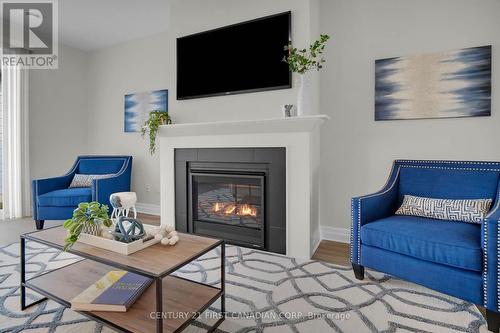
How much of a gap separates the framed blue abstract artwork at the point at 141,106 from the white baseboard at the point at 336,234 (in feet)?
9.32

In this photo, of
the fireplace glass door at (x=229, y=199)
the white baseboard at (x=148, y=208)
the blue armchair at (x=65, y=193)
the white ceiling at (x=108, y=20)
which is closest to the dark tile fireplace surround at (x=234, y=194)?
the fireplace glass door at (x=229, y=199)

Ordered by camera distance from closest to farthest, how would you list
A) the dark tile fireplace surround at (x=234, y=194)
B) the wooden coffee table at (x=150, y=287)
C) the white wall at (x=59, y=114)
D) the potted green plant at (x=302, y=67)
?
the wooden coffee table at (x=150, y=287) → the potted green plant at (x=302, y=67) → the dark tile fireplace surround at (x=234, y=194) → the white wall at (x=59, y=114)

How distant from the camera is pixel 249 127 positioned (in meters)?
2.73

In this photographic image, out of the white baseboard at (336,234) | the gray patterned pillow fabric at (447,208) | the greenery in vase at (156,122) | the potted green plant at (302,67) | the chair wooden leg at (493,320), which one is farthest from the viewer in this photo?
the greenery in vase at (156,122)

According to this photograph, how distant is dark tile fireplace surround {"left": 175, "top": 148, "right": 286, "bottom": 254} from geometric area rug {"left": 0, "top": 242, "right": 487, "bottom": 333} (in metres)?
0.42

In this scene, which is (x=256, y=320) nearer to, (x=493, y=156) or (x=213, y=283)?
(x=213, y=283)

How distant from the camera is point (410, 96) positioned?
2672mm

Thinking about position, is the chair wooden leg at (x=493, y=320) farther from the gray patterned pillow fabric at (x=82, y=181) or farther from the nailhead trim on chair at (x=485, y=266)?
the gray patterned pillow fabric at (x=82, y=181)

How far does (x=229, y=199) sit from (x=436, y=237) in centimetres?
190

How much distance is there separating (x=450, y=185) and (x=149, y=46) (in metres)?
4.30

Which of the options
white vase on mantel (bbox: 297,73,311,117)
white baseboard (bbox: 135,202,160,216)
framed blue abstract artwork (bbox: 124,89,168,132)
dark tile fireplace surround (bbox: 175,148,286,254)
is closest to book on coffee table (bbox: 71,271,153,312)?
dark tile fireplace surround (bbox: 175,148,286,254)

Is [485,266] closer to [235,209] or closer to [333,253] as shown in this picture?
[333,253]

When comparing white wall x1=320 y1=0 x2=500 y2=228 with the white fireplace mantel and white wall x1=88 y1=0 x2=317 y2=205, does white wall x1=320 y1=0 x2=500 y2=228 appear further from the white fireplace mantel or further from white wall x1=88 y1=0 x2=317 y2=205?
white wall x1=88 y1=0 x2=317 y2=205

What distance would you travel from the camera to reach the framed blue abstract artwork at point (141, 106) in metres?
4.25
